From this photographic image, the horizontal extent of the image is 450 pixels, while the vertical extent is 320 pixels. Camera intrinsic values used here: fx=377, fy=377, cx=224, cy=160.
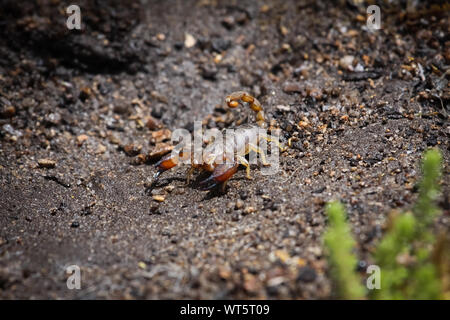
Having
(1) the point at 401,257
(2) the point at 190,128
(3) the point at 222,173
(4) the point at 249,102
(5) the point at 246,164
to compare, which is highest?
(4) the point at 249,102

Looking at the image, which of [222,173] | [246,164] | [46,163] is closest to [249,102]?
[246,164]

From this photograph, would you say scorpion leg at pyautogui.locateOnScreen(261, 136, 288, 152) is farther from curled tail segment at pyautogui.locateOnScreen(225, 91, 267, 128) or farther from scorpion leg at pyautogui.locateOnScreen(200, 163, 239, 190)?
scorpion leg at pyautogui.locateOnScreen(200, 163, 239, 190)

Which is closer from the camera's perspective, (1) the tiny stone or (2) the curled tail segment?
(1) the tiny stone

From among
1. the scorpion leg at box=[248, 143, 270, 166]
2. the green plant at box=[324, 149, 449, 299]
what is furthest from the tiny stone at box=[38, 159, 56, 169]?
the green plant at box=[324, 149, 449, 299]

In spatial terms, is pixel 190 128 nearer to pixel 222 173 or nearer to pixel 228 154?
pixel 228 154

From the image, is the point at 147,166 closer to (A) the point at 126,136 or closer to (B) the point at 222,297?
(A) the point at 126,136

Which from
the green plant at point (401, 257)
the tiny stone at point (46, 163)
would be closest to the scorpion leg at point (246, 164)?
the green plant at point (401, 257)

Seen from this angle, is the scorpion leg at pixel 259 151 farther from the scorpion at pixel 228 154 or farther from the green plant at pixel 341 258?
the green plant at pixel 341 258
